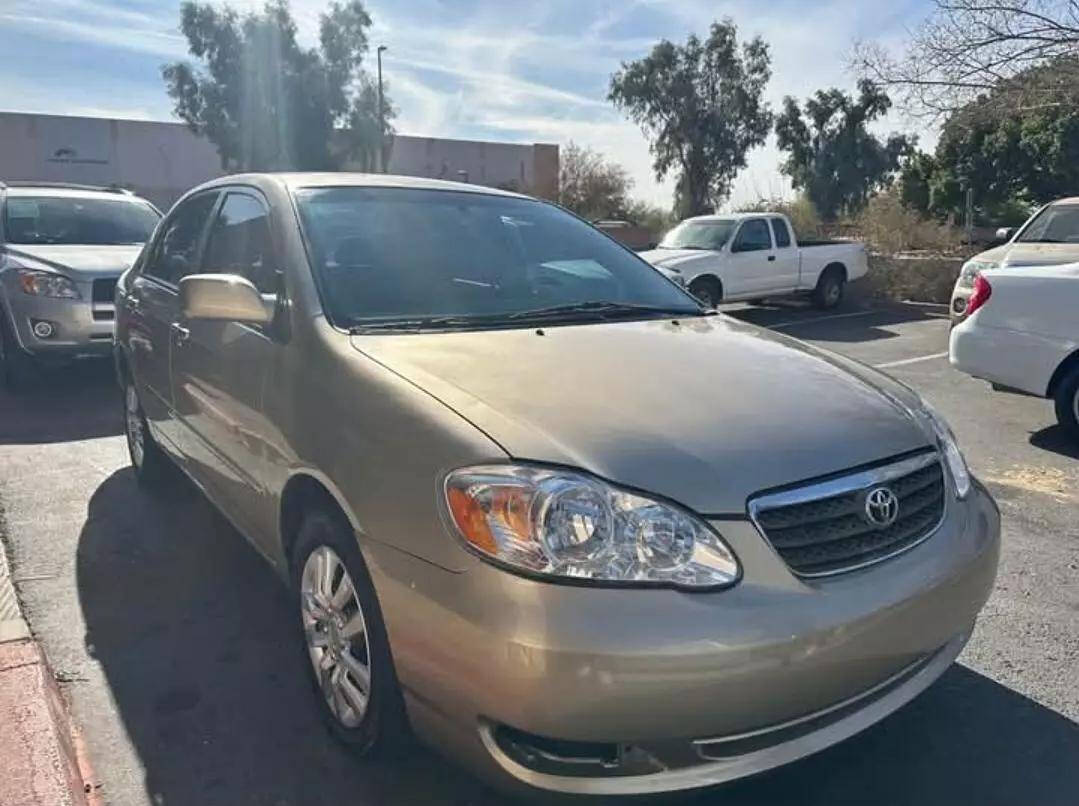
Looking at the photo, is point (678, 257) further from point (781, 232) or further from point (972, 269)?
point (972, 269)

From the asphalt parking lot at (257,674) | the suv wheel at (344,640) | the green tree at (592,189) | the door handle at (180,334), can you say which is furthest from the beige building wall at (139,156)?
the suv wheel at (344,640)

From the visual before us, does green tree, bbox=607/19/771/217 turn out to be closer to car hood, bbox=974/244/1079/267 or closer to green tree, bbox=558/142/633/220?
green tree, bbox=558/142/633/220

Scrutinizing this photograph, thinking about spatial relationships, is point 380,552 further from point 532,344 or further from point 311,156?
point 311,156

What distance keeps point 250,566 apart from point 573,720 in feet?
8.36

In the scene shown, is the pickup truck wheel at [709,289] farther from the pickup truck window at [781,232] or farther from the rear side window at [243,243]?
the rear side window at [243,243]

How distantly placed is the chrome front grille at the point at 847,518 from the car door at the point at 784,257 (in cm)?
1214

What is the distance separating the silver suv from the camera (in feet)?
23.4

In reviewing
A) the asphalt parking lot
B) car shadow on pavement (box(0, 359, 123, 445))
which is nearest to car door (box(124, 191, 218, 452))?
the asphalt parking lot

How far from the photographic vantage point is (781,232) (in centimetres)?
1421

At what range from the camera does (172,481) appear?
4.97 metres

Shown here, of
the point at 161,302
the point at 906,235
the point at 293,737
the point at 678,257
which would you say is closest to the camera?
the point at 293,737

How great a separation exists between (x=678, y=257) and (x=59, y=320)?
27.0 ft

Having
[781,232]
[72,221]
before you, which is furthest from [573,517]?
[781,232]

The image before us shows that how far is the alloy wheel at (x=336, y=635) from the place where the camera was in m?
2.48
